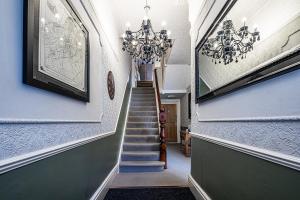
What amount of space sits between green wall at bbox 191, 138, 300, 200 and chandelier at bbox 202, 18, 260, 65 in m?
0.76

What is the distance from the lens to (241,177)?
1394mm

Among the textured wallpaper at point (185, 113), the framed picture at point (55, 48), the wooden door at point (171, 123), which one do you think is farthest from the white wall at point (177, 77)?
the framed picture at point (55, 48)

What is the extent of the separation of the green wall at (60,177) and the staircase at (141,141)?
1.47 meters

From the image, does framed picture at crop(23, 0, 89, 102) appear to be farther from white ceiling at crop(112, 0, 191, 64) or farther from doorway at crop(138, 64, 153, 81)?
doorway at crop(138, 64, 153, 81)

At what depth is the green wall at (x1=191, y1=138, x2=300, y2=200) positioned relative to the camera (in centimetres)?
96

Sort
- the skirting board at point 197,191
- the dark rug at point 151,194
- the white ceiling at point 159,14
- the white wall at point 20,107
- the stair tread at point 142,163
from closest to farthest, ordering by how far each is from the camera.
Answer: the white wall at point 20,107, the skirting board at point 197,191, the dark rug at point 151,194, the white ceiling at point 159,14, the stair tread at point 142,163

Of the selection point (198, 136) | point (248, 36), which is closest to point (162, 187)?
point (198, 136)

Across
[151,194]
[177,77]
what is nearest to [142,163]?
[151,194]

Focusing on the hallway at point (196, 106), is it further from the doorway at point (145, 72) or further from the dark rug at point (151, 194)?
the doorway at point (145, 72)

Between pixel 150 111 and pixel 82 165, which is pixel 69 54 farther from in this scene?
pixel 150 111

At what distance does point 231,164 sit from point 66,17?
1727mm

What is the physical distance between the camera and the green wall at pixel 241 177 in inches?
37.9

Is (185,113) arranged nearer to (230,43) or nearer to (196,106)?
(196,106)

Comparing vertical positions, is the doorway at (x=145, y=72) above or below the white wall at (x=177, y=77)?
above
